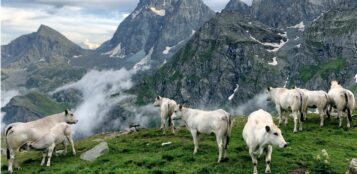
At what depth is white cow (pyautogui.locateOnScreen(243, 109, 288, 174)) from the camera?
2895 cm

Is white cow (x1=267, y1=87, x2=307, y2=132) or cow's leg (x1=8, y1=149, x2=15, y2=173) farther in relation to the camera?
white cow (x1=267, y1=87, x2=307, y2=132)

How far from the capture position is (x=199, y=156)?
3588 cm

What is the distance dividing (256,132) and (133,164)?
34.4ft

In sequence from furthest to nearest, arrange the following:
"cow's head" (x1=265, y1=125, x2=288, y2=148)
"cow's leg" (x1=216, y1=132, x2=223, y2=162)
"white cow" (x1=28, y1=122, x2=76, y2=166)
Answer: "white cow" (x1=28, y1=122, x2=76, y2=166)
"cow's leg" (x1=216, y1=132, x2=223, y2=162)
"cow's head" (x1=265, y1=125, x2=288, y2=148)

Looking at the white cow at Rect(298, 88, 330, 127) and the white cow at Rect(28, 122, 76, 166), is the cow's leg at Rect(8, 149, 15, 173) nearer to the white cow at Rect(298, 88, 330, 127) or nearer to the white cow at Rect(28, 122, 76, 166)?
the white cow at Rect(28, 122, 76, 166)

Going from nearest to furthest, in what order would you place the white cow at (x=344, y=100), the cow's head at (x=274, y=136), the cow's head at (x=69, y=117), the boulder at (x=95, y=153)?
the cow's head at (x=274, y=136), the boulder at (x=95, y=153), the white cow at (x=344, y=100), the cow's head at (x=69, y=117)

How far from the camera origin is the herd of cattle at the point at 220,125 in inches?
1199

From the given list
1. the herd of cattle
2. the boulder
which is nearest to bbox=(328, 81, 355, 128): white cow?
the herd of cattle

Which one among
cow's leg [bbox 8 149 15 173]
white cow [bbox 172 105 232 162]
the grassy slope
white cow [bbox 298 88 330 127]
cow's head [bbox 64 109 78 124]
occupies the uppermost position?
white cow [bbox 298 88 330 127]

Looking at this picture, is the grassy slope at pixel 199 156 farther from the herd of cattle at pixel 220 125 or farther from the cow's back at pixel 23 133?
the cow's back at pixel 23 133

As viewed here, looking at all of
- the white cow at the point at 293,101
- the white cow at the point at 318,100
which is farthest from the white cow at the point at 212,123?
the white cow at the point at 318,100

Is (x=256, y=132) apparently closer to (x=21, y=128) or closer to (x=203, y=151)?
(x=203, y=151)

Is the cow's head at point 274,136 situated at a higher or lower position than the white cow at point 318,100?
lower

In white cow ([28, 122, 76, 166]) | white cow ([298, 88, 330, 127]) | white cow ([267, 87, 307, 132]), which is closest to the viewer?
white cow ([28, 122, 76, 166])
